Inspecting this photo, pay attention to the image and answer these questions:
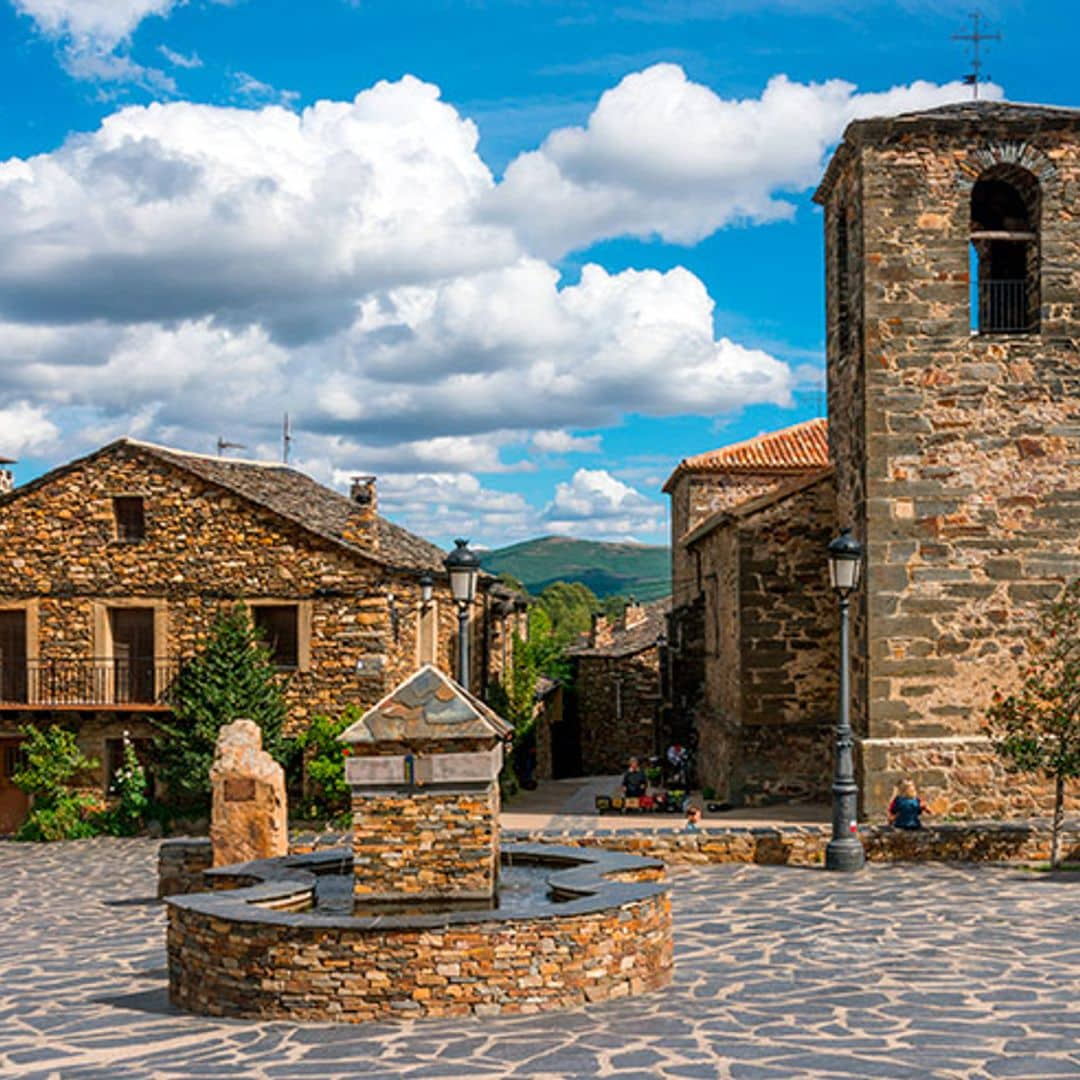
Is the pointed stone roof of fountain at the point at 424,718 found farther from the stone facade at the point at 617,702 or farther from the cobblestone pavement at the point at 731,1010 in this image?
the stone facade at the point at 617,702

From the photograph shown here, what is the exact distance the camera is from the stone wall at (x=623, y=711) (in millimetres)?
45438

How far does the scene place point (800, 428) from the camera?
133 ft

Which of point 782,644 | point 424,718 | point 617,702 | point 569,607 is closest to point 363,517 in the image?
point 782,644

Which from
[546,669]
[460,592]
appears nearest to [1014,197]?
[460,592]

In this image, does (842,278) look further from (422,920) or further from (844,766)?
(422,920)

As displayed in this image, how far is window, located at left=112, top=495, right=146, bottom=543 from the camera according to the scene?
26.2 metres

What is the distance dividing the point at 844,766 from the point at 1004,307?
8.74m

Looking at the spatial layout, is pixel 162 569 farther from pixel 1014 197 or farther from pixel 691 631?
pixel 1014 197

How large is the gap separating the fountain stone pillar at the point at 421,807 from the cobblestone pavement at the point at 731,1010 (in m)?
1.55

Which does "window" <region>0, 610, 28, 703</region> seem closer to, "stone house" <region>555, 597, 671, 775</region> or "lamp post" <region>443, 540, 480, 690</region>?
"lamp post" <region>443, 540, 480, 690</region>

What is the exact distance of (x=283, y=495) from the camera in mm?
27750

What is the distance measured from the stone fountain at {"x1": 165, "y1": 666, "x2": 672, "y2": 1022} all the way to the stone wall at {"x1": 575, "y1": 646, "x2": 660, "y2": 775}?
33.3 metres

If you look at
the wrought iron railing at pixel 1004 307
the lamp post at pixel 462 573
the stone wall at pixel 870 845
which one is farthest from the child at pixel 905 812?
the wrought iron railing at pixel 1004 307

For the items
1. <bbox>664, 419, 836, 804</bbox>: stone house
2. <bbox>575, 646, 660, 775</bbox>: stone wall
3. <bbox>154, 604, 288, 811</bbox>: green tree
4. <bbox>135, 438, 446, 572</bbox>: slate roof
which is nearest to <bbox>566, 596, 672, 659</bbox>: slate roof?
<bbox>575, 646, 660, 775</bbox>: stone wall
